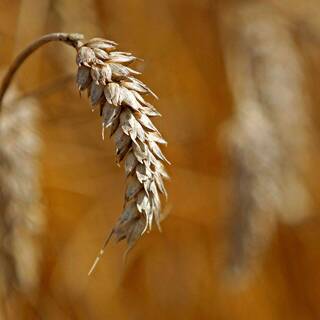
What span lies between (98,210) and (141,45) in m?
0.41

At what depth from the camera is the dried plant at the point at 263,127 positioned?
1896 mm

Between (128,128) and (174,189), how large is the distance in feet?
4.67

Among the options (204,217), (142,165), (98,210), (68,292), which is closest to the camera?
(142,165)

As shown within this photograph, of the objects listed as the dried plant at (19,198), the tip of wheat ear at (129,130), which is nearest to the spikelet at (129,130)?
the tip of wheat ear at (129,130)

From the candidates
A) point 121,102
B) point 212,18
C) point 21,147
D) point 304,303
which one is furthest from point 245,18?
point 121,102

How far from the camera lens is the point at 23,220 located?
1396 millimetres

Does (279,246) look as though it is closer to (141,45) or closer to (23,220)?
(141,45)

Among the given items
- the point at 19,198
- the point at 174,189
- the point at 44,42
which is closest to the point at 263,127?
the point at 174,189

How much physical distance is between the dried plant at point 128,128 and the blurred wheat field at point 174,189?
96 cm

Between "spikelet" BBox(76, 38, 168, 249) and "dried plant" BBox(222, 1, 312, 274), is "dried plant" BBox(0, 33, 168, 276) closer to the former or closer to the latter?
"spikelet" BBox(76, 38, 168, 249)

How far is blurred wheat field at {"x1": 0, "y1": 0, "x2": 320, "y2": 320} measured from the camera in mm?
2076

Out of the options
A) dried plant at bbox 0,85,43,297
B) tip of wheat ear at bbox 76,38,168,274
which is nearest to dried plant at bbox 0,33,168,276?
tip of wheat ear at bbox 76,38,168,274

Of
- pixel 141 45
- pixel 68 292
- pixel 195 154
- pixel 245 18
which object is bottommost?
pixel 68 292

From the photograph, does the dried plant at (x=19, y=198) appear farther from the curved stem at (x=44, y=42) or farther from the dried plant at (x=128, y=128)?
the dried plant at (x=128, y=128)
